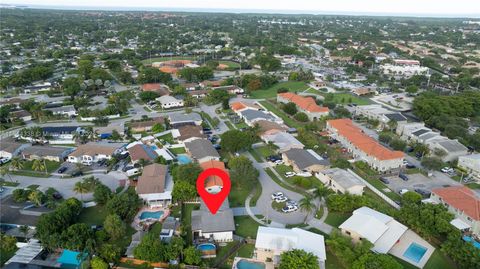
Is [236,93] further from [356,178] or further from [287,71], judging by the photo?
[356,178]

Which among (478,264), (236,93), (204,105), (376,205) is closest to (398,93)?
(236,93)

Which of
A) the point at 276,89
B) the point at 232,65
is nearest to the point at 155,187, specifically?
the point at 276,89

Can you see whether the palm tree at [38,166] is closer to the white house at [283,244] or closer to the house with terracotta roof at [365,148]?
the white house at [283,244]

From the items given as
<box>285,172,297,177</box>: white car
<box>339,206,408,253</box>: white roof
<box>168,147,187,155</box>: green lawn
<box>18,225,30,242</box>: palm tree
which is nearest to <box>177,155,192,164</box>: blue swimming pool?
<box>168,147,187,155</box>: green lawn

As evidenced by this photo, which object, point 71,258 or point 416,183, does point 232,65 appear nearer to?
point 416,183

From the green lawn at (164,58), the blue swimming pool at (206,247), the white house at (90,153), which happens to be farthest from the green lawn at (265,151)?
the green lawn at (164,58)
